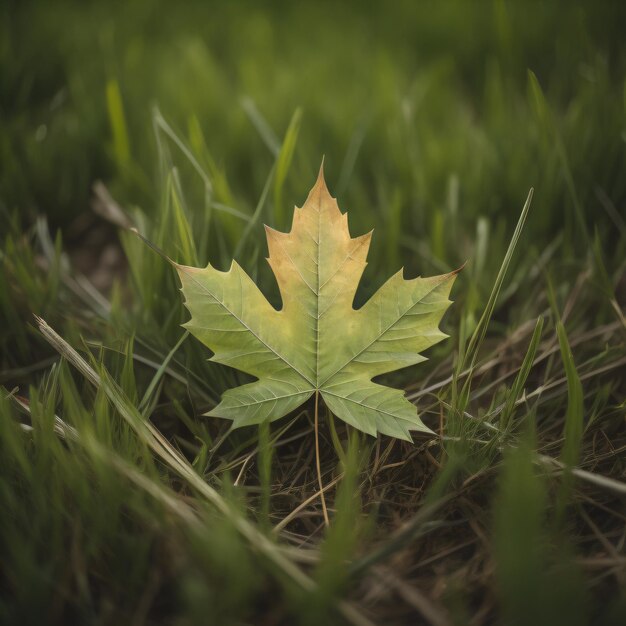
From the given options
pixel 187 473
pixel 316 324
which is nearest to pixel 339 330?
pixel 316 324

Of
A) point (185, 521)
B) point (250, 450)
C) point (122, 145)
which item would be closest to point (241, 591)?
point (185, 521)

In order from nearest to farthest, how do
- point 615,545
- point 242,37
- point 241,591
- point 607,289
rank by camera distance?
1. point 241,591
2. point 615,545
3. point 607,289
4. point 242,37

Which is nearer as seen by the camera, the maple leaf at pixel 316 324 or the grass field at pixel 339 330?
the grass field at pixel 339 330

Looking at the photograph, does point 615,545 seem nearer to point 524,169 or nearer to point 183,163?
point 524,169

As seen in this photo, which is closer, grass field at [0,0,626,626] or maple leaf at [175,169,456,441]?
grass field at [0,0,626,626]

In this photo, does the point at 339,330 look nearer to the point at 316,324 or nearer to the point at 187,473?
the point at 316,324
